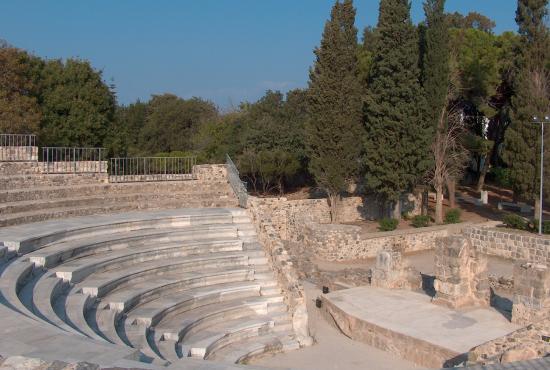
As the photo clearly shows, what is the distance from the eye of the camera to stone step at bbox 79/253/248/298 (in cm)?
995

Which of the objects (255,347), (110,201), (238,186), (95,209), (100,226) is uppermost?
(238,186)

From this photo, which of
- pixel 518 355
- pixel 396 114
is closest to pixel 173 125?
pixel 396 114

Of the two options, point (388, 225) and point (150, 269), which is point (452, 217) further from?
point (150, 269)

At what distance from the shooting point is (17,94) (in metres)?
23.7

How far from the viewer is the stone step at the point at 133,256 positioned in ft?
33.2

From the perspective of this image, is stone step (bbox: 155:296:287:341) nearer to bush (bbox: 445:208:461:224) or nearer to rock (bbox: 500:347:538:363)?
rock (bbox: 500:347:538:363)

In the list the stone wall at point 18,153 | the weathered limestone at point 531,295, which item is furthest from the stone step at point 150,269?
the weathered limestone at point 531,295

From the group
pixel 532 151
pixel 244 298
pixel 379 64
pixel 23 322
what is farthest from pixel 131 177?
pixel 532 151

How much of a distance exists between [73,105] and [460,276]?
20.2 metres

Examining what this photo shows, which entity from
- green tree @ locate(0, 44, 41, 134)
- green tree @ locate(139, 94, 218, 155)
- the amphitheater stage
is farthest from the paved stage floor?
green tree @ locate(139, 94, 218, 155)

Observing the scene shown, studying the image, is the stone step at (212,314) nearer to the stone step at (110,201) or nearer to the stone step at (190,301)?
the stone step at (190,301)

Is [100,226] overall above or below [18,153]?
below

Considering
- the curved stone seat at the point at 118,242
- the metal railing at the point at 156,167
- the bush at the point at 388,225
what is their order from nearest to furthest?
1. the curved stone seat at the point at 118,242
2. the metal railing at the point at 156,167
3. the bush at the point at 388,225

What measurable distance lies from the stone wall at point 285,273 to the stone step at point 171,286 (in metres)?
0.62
